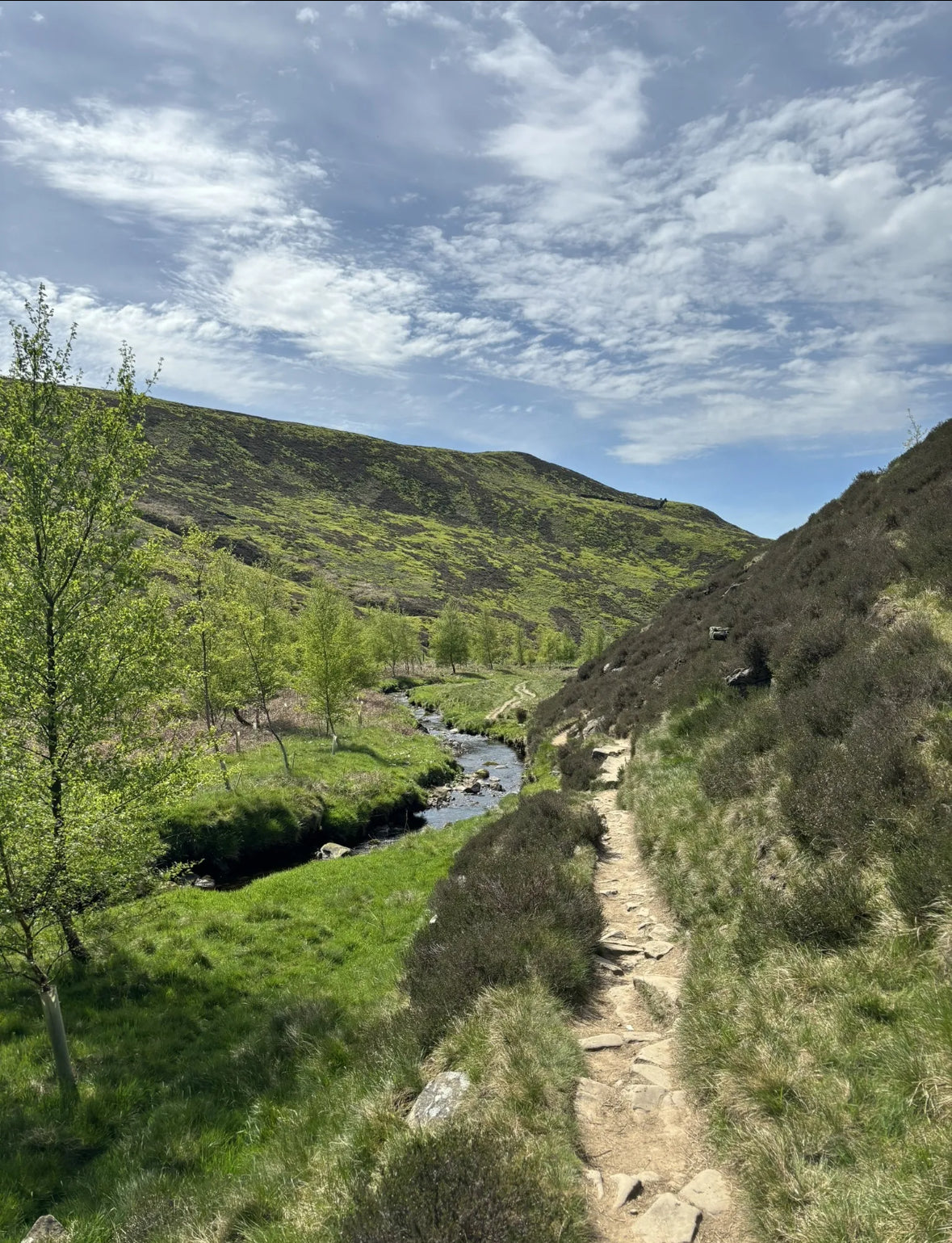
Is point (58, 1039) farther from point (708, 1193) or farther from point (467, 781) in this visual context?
point (467, 781)

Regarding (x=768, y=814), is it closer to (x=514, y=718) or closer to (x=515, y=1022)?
(x=515, y=1022)

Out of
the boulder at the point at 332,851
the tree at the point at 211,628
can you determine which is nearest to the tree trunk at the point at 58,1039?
the boulder at the point at 332,851

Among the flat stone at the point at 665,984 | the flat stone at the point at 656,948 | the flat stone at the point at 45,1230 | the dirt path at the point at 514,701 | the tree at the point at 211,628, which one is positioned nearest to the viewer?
the flat stone at the point at 45,1230

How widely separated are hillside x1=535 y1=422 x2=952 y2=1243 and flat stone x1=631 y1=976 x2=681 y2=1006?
37cm

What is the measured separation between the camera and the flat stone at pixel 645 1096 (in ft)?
19.7

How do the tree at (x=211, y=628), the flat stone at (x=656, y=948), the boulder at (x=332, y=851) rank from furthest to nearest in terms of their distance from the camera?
the tree at (x=211, y=628)
the boulder at (x=332, y=851)
the flat stone at (x=656, y=948)

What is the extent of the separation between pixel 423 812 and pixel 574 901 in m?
21.2

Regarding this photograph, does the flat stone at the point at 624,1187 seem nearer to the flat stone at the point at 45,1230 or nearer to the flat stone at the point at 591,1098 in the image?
the flat stone at the point at 591,1098

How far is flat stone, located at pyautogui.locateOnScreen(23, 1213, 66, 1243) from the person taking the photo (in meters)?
6.43

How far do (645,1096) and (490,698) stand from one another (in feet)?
194

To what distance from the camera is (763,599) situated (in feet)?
69.6

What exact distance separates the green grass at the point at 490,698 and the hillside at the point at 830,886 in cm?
3138

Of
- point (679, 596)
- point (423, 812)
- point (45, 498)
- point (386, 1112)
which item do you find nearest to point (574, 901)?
point (386, 1112)

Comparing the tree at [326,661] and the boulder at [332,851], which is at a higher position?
the tree at [326,661]
